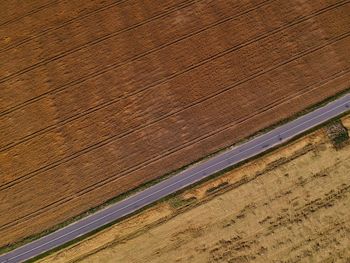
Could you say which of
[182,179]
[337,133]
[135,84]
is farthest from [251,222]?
[135,84]

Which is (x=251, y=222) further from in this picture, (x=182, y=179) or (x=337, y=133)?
(x=337, y=133)

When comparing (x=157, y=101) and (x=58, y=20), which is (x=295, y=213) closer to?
(x=157, y=101)

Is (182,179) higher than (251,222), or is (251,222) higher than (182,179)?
(182,179)

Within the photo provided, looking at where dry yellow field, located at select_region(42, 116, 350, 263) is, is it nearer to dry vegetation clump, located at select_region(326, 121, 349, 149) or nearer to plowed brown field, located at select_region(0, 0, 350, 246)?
dry vegetation clump, located at select_region(326, 121, 349, 149)

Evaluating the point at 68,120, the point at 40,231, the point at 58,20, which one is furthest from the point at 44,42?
the point at 40,231

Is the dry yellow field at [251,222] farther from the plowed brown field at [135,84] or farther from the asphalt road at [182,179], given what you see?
the plowed brown field at [135,84]

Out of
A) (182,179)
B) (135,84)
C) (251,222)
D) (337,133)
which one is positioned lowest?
(251,222)

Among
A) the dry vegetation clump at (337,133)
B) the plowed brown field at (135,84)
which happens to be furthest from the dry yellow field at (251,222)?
the plowed brown field at (135,84)
